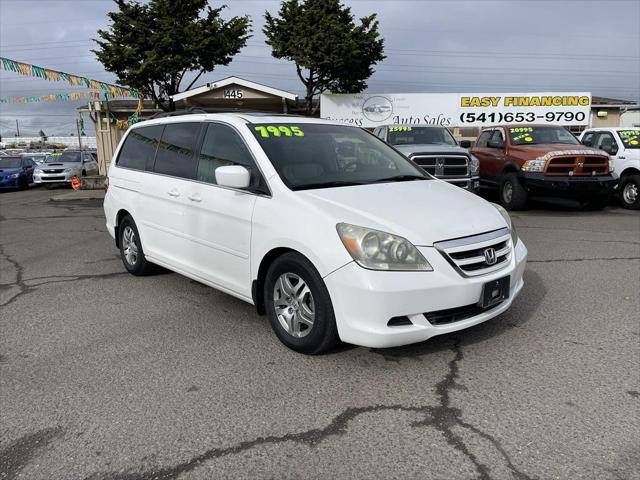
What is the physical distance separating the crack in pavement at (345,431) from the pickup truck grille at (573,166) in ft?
29.0

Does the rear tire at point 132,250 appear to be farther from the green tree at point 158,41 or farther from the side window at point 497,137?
the green tree at point 158,41

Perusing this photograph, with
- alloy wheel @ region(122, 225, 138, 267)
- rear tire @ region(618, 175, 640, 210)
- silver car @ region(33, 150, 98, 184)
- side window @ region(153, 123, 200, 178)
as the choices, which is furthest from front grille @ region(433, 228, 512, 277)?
silver car @ region(33, 150, 98, 184)

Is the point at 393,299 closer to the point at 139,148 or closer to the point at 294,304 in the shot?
the point at 294,304

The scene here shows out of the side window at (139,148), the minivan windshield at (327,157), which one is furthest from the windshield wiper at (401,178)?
the side window at (139,148)

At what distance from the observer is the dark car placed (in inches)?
854

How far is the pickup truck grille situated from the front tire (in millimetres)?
8899

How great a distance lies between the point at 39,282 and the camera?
19.2 ft

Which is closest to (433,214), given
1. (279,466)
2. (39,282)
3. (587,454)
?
(587,454)

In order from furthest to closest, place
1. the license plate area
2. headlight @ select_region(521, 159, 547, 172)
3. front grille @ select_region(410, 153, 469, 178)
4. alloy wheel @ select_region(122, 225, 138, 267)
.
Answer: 1. headlight @ select_region(521, 159, 547, 172)
2. front grille @ select_region(410, 153, 469, 178)
3. alloy wheel @ select_region(122, 225, 138, 267)
4. the license plate area

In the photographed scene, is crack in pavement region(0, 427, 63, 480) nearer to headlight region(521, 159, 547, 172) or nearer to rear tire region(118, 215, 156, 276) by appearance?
rear tire region(118, 215, 156, 276)

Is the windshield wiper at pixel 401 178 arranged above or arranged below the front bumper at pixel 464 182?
above

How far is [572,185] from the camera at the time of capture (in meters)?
10.6

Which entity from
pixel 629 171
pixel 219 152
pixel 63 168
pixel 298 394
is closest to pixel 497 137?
pixel 629 171

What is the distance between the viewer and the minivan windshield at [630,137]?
1194cm
